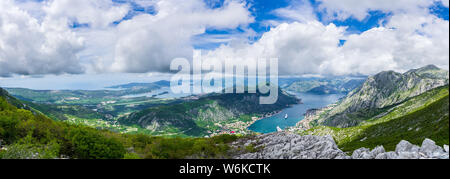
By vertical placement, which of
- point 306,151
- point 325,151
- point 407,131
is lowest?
point 407,131

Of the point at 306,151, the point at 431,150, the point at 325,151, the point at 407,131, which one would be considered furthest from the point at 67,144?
the point at 407,131

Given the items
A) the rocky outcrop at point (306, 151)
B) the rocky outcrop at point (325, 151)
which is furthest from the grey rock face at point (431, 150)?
the rocky outcrop at point (306, 151)

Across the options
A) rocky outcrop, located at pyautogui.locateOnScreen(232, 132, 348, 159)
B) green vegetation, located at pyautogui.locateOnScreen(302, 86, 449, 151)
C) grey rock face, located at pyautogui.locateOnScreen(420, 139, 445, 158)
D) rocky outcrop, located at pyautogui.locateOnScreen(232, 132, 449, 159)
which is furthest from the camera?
green vegetation, located at pyautogui.locateOnScreen(302, 86, 449, 151)

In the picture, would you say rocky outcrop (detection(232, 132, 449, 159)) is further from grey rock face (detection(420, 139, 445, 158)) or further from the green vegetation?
the green vegetation

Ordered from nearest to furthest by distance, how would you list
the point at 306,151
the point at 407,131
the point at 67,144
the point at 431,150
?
the point at 431,150
the point at 306,151
the point at 67,144
the point at 407,131

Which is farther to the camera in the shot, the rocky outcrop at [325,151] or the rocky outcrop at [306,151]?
the rocky outcrop at [306,151]

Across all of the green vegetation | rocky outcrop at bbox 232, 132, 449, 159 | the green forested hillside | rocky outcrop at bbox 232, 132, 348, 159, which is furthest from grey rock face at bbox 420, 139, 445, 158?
the green forested hillside

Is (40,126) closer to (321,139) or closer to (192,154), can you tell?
(192,154)

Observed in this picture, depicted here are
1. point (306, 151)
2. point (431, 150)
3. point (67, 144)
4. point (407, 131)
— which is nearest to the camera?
point (431, 150)

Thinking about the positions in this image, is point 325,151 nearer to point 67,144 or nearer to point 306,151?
point 306,151

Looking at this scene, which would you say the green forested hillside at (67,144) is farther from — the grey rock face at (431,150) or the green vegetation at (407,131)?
the green vegetation at (407,131)

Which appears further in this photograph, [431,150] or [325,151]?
[325,151]
